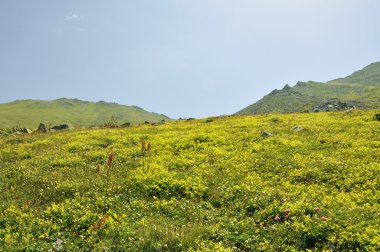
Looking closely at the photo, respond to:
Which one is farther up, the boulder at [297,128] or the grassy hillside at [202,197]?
the boulder at [297,128]

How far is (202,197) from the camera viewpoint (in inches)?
695

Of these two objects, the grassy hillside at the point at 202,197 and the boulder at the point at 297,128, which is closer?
A: the grassy hillside at the point at 202,197

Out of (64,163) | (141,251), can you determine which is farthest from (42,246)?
(64,163)

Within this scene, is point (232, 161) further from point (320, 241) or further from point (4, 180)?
point (4, 180)

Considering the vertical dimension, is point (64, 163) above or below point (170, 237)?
above

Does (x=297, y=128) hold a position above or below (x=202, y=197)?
above

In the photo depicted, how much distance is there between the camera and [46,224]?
576 inches

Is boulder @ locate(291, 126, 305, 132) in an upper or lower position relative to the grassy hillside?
upper

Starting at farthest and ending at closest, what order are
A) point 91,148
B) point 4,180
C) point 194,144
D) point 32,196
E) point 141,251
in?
point 91,148 < point 194,144 < point 4,180 < point 32,196 < point 141,251

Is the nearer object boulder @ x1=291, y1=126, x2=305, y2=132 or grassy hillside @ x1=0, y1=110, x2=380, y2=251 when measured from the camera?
grassy hillside @ x1=0, y1=110, x2=380, y2=251

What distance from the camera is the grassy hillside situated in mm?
12992

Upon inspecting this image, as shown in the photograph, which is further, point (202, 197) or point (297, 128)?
point (297, 128)

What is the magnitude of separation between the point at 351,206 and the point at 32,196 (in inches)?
589

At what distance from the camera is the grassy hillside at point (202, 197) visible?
12992mm
